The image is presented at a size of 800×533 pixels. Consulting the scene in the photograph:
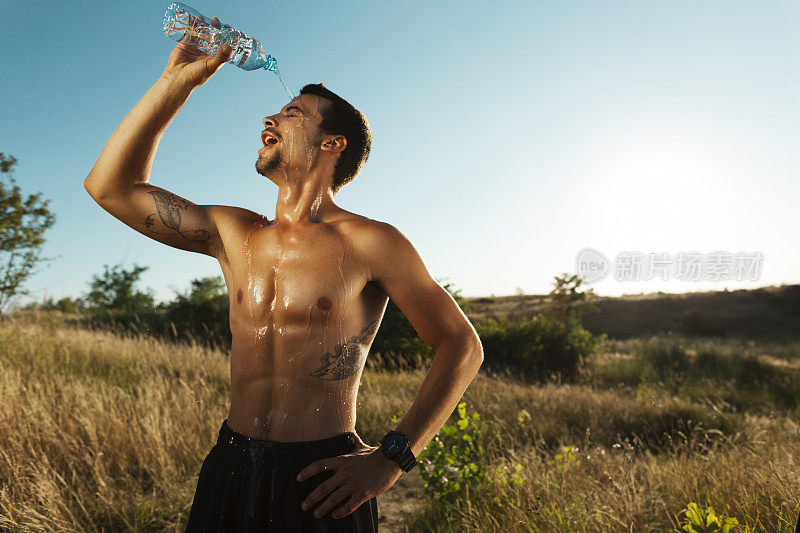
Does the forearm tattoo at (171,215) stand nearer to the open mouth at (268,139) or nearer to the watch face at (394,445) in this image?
the open mouth at (268,139)

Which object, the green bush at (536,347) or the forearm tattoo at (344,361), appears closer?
the forearm tattoo at (344,361)

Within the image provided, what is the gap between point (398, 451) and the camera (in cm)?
151

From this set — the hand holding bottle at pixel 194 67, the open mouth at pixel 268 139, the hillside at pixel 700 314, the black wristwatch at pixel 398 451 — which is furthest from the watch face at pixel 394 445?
the hillside at pixel 700 314

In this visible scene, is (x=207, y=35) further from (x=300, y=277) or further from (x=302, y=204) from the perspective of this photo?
(x=300, y=277)

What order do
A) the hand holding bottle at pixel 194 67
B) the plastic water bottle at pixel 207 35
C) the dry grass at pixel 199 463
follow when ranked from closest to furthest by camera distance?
the hand holding bottle at pixel 194 67
the plastic water bottle at pixel 207 35
the dry grass at pixel 199 463

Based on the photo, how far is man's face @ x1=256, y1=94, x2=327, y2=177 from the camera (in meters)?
1.79

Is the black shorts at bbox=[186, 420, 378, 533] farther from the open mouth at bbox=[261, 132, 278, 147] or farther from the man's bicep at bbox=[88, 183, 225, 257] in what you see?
the open mouth at bbox=[261, 132, 278, 147]

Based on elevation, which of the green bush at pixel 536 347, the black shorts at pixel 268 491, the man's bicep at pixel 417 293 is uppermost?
the man's bicep at pixel 417 293

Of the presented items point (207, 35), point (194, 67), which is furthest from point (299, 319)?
point (207, 35)

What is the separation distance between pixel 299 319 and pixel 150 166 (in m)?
0.88

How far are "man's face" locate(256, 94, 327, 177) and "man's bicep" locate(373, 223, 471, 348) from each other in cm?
46

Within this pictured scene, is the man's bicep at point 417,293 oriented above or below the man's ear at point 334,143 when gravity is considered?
below

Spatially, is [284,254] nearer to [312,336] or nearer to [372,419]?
[312,336]

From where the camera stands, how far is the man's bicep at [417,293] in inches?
64.1
